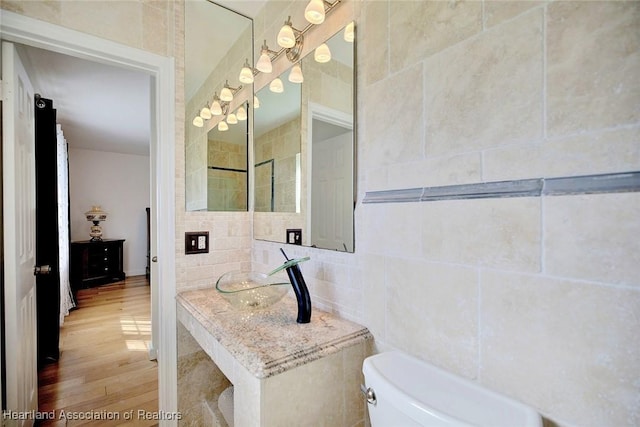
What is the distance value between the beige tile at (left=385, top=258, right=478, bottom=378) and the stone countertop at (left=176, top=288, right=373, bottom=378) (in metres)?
0.20

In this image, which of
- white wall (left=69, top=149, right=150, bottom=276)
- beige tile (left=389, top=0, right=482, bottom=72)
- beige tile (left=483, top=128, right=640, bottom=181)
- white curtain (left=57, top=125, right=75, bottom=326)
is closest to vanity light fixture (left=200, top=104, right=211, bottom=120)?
beige tile (left=389, top=0, right=482, bottom=72)

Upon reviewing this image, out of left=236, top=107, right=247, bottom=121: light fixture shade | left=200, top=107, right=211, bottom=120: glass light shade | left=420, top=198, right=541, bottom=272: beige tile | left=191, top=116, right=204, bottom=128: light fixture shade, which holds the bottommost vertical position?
left=420, top=198, right=541, bottom=272: beige tile

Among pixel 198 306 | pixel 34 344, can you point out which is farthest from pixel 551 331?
pixel 34 344

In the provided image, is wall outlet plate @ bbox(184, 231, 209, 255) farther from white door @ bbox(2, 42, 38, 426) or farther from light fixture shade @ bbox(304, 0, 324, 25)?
light fixture shade @ bbox(304, 0, 324, 25)

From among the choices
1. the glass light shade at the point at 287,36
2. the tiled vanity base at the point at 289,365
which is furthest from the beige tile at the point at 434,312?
the glass light shade at the point at 287,36

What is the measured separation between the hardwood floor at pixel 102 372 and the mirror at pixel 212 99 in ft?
4.88

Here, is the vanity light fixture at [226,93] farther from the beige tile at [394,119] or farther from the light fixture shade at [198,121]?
the beige tile at [394,119]

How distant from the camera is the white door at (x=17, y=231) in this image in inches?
50.9

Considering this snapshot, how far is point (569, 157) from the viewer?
0.60 meters

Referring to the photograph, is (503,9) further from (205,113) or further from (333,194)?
(205,113)

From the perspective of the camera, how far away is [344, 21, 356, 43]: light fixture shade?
1.16 metres

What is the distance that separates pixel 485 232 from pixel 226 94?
1.79 metres

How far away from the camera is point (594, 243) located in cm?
57

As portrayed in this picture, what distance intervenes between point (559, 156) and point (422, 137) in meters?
0.35
